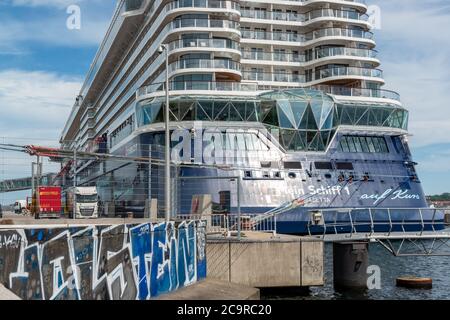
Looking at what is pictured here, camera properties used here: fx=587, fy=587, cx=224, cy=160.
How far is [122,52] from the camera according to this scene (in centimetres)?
7062

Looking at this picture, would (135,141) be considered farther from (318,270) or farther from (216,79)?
(318,270)

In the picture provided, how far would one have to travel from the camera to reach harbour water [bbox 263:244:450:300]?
22.9 metres

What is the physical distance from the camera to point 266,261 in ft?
75.5

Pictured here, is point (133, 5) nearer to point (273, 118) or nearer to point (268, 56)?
point (268, 56)

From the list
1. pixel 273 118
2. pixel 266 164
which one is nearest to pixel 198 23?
pixel 273 118

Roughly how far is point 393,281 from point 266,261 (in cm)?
678

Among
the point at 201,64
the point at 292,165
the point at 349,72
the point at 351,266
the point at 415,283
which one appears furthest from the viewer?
the point at 349,72

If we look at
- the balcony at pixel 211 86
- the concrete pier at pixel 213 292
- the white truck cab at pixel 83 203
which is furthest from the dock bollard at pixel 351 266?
the balcony at pixel 211 86

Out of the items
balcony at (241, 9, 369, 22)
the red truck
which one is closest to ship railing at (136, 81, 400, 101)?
balcony at (241, 9, 369, 22)

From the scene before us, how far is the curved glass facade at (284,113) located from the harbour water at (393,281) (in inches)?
390

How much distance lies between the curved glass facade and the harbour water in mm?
9918

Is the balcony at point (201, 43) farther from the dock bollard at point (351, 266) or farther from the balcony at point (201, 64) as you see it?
the dock bollard at point (351, 266)

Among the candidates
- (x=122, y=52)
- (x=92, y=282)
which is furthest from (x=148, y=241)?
(x=122, y=52)

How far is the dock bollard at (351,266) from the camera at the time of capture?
24.7 metres
